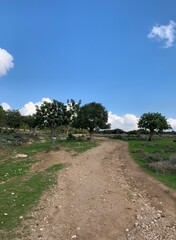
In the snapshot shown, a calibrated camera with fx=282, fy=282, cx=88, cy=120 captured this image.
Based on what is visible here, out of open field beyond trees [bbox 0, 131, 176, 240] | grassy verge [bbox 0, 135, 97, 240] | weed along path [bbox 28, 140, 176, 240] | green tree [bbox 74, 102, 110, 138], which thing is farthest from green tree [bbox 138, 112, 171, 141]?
weed along path [bbox 28, 140, 176, 240]

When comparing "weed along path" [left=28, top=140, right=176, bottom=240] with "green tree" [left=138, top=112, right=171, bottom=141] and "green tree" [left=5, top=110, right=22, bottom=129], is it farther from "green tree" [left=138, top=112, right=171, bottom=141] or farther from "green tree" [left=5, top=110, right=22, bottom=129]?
"green tree" [left=5, top=110, right=22, bottom=129]

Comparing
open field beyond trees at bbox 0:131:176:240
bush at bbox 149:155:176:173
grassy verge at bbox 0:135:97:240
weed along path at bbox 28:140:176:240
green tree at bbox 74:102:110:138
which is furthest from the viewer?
green tree at bbox 74:102:110:138

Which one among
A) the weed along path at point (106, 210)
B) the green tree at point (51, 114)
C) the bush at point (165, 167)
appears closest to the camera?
the weed along path at point (106, 210)

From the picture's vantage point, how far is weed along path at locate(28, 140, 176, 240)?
8.87 meters

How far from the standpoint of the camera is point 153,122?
167 feet

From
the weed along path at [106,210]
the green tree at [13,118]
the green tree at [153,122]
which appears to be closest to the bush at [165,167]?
the weed along path at [106,210]

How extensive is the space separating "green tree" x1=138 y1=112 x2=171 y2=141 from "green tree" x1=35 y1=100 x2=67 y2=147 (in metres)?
22.8

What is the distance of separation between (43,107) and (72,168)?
14281 mm

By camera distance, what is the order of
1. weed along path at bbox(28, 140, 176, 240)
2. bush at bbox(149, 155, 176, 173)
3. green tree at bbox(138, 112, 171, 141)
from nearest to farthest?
weed along path at bbox(28, 140, 176, 240)
bush at bbox(149, 155, 176, 173)
green tree at bbox(138, 112, 171, 141)

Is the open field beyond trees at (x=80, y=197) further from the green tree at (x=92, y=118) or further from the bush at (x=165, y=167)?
the green tree at (x=92, y=118)

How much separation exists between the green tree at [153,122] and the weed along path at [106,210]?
3473cm

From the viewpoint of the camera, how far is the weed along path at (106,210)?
29.1 feet

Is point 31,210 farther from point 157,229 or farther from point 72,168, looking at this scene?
point 72,168

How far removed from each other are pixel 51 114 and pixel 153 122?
24199 mm
